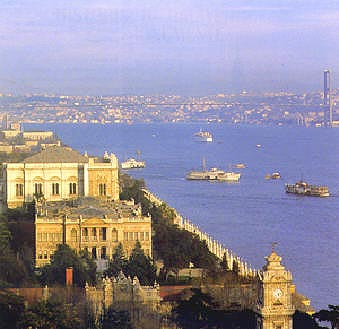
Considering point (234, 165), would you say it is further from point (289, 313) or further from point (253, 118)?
point (289, 313)

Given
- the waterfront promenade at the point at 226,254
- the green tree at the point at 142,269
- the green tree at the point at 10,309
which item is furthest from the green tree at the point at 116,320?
the waterfront promenade at the point at 226,254

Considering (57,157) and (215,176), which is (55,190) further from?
(215,176)

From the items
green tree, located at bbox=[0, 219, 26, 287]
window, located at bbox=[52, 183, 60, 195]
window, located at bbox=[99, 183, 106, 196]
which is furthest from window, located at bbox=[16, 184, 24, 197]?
green tree, located at bbox=[0, 219, 26, 287]

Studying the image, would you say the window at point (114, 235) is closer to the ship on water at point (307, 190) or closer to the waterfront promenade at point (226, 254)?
the waterfront promenade at point (226, 254)

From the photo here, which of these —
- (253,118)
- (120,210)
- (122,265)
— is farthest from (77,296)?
(253,118)

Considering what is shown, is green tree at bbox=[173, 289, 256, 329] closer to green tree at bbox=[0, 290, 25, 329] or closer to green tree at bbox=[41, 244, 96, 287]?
green tree at bbox=[0, 290, 25, 329]

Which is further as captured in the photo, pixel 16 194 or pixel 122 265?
pixel 16 194
